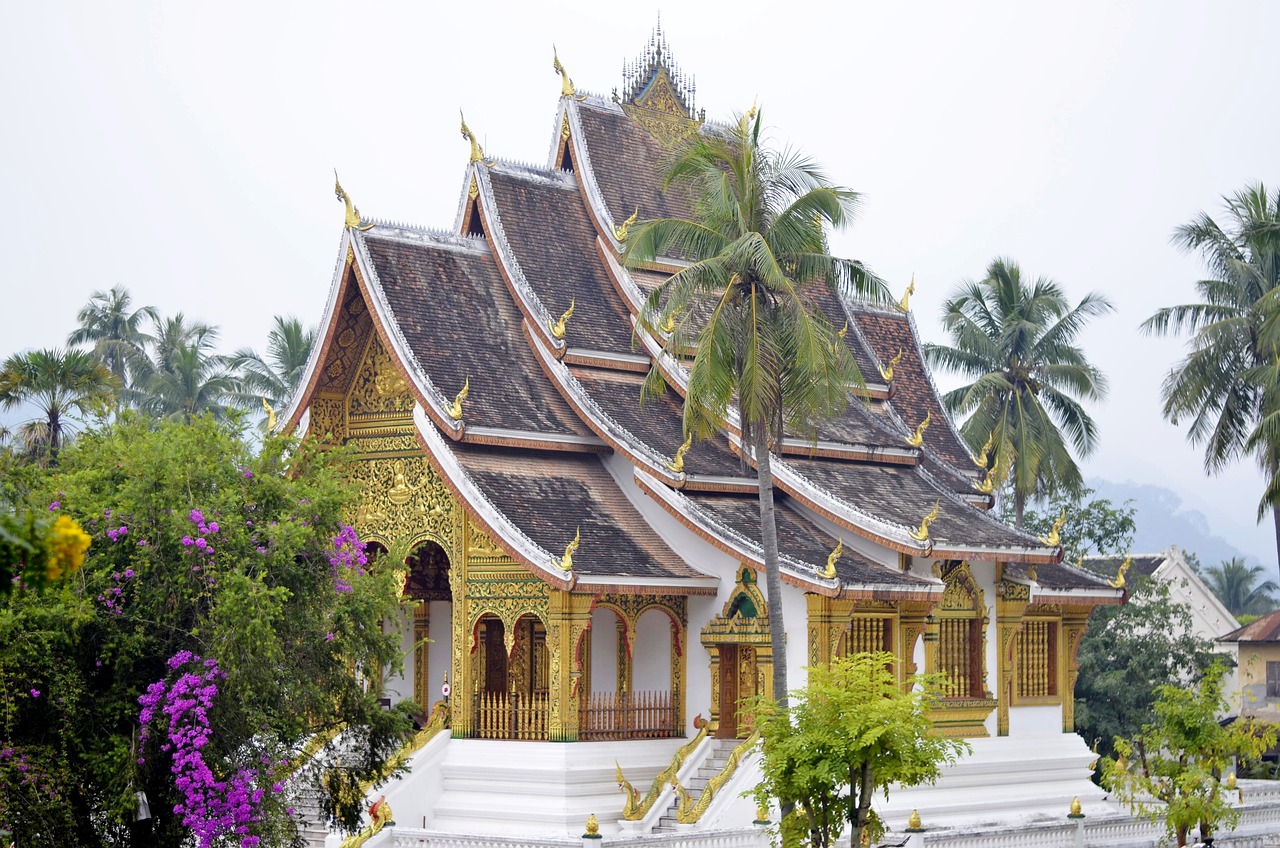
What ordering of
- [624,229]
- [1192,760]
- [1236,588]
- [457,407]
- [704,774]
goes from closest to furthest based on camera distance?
[1192,760] → [704,774] → [457,407] → [624,229] → [1236,588]

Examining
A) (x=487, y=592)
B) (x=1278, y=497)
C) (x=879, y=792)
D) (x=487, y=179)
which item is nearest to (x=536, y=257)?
(x=487, y=179)

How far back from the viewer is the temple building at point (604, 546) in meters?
20.8

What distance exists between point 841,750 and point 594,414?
26.7 feet

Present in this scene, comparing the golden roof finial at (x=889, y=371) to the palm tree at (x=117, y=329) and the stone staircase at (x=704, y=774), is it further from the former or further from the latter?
the palm tree at (x=117, y=329)

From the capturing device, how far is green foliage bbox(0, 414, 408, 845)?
15484 millimetres

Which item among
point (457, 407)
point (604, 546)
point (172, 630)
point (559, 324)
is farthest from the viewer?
point (559, 324)

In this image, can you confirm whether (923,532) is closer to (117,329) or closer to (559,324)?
(559,324)

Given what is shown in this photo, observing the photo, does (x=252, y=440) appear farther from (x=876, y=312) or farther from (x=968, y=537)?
(x=876, y=312)

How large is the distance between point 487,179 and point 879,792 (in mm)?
9559

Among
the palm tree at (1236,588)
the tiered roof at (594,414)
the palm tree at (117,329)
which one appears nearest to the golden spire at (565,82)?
the tiered roof at (594,414)

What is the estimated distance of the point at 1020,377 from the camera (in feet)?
111

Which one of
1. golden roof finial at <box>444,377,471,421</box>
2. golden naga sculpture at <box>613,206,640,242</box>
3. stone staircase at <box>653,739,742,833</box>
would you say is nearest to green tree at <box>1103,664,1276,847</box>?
stone staircase at <box>653,739,742,833</box>

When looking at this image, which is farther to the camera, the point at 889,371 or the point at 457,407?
the point at 889,371

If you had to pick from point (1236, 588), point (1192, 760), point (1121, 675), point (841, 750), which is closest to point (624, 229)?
point (1192, 760)
